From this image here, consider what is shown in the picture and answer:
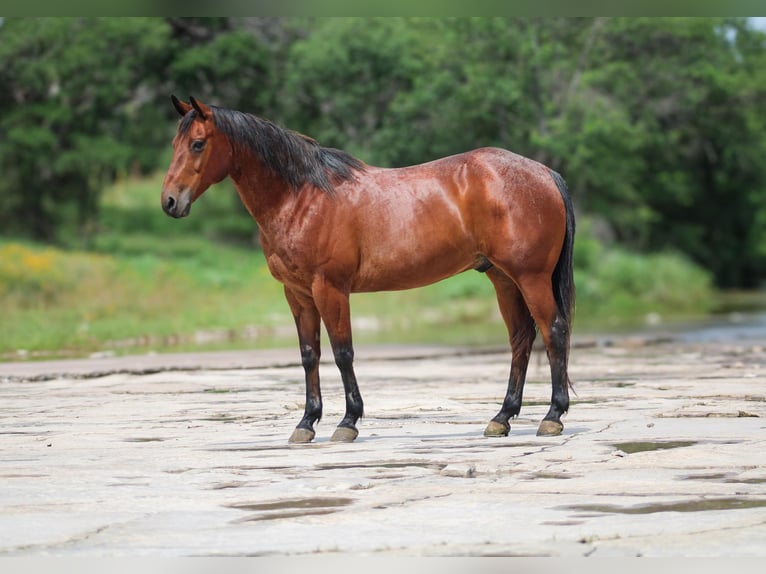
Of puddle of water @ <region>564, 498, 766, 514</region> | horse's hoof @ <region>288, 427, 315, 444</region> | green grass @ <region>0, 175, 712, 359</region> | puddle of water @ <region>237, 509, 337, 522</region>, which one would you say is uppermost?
puddle of water @ <region>564, 498, 766, 514</region>

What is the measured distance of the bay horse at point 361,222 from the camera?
29.6ft

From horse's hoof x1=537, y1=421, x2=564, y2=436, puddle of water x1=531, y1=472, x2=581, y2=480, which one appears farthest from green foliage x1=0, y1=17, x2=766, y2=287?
puddle of water x1=531, y1=472, x2=581, y2=480

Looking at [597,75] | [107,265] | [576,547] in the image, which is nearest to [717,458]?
[576,547]

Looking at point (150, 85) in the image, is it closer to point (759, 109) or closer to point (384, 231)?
point (759, 109)

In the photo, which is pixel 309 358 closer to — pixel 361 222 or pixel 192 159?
pixel 361 222

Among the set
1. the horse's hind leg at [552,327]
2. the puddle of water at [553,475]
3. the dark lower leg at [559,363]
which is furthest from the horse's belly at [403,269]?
the puddle of water at [553,475]

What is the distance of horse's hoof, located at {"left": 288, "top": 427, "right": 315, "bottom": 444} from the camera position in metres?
8.82

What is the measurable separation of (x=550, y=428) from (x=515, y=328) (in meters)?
0.98

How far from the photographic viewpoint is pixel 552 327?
30.2ft

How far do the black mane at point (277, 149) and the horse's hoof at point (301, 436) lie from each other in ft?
5.52

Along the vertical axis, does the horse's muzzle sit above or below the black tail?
above

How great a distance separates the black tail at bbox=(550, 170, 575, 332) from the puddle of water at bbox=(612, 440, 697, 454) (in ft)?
4.24

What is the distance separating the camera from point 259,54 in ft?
145

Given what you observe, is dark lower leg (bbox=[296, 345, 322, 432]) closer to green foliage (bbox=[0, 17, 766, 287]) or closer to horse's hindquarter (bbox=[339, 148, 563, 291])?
horse's hindquarter (bbox=[339, 148, 563, 291])
